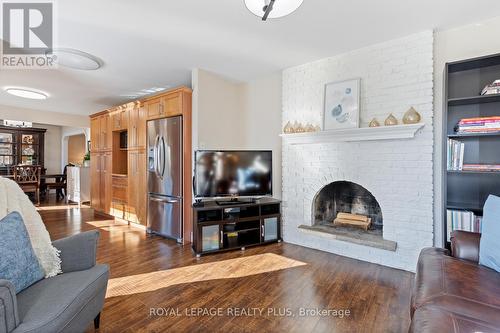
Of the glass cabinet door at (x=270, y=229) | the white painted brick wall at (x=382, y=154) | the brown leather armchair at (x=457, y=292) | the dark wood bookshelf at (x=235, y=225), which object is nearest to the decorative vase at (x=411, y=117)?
the white painted brick wall at (x=382, y=154)

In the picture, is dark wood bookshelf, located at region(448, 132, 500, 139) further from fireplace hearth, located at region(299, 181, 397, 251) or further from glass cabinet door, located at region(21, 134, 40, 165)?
glass cabinet door, located at region(21, 134, 40, 165)

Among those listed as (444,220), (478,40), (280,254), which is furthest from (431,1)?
(280,254)

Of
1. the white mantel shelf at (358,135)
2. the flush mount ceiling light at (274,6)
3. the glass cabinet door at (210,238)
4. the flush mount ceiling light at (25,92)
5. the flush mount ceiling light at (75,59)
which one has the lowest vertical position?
the glass cabinet door at (210,238)

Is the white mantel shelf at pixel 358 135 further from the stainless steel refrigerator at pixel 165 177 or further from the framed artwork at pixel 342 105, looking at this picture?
the stainless steel refrigerator at pixel 165 177

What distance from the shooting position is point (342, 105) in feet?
9.54

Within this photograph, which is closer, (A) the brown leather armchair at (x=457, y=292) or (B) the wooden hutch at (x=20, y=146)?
(A) the brown leather armchair at (x=457, y=292)

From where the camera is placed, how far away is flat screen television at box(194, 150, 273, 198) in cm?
303

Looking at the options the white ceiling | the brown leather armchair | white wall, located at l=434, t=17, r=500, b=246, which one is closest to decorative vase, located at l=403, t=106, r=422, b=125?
white wall, located at l=434, t=17, r=500, b=246

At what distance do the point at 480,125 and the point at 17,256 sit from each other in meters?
3.46

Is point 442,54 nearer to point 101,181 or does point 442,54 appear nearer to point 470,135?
point 470,135

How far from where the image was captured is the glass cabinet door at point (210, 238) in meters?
2.87

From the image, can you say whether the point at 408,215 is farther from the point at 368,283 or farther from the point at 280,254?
the point at 280,254

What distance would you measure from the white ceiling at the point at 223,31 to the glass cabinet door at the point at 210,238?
7.04 feet

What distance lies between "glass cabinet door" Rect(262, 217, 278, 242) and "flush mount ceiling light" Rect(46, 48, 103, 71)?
3017 mm
